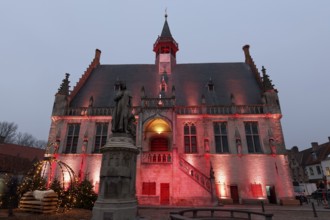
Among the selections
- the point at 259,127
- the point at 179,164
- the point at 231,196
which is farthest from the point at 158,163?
the point at 259,127

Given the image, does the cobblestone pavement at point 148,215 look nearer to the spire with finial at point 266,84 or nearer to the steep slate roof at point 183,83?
the steep slate roof at point 183,83

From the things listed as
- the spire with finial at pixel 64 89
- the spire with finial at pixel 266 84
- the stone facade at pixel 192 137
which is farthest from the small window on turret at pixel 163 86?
the spire with finial at pixel 266 84

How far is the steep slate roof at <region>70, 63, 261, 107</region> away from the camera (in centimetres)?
2053

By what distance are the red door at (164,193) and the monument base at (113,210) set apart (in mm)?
8838

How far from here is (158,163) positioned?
15.3 m

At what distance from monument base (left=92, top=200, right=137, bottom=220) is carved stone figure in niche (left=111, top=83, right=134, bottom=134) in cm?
262

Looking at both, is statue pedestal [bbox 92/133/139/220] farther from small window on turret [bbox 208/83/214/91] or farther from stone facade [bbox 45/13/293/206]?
small window on turret [bbox 208/83/214/91]

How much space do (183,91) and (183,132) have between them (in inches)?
207

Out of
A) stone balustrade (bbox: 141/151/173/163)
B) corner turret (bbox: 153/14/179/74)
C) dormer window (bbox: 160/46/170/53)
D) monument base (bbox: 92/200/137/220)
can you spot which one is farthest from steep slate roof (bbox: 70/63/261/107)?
monument base (bbox: 92/200/137/220)

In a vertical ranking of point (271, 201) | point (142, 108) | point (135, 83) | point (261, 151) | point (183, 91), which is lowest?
point (271, 201)

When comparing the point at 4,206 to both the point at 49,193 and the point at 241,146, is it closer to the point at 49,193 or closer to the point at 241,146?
the point at 49,193

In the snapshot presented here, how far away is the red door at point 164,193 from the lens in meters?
15.1

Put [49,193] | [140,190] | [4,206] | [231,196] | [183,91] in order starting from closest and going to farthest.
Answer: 1. [49,193]
2. [4,206]
3. [140,190]
4. [231,196]
5. [183,91]

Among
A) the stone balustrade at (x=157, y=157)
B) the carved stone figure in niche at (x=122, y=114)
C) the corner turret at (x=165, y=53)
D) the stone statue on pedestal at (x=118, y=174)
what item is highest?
the corner turret at (x=165, y=53)
